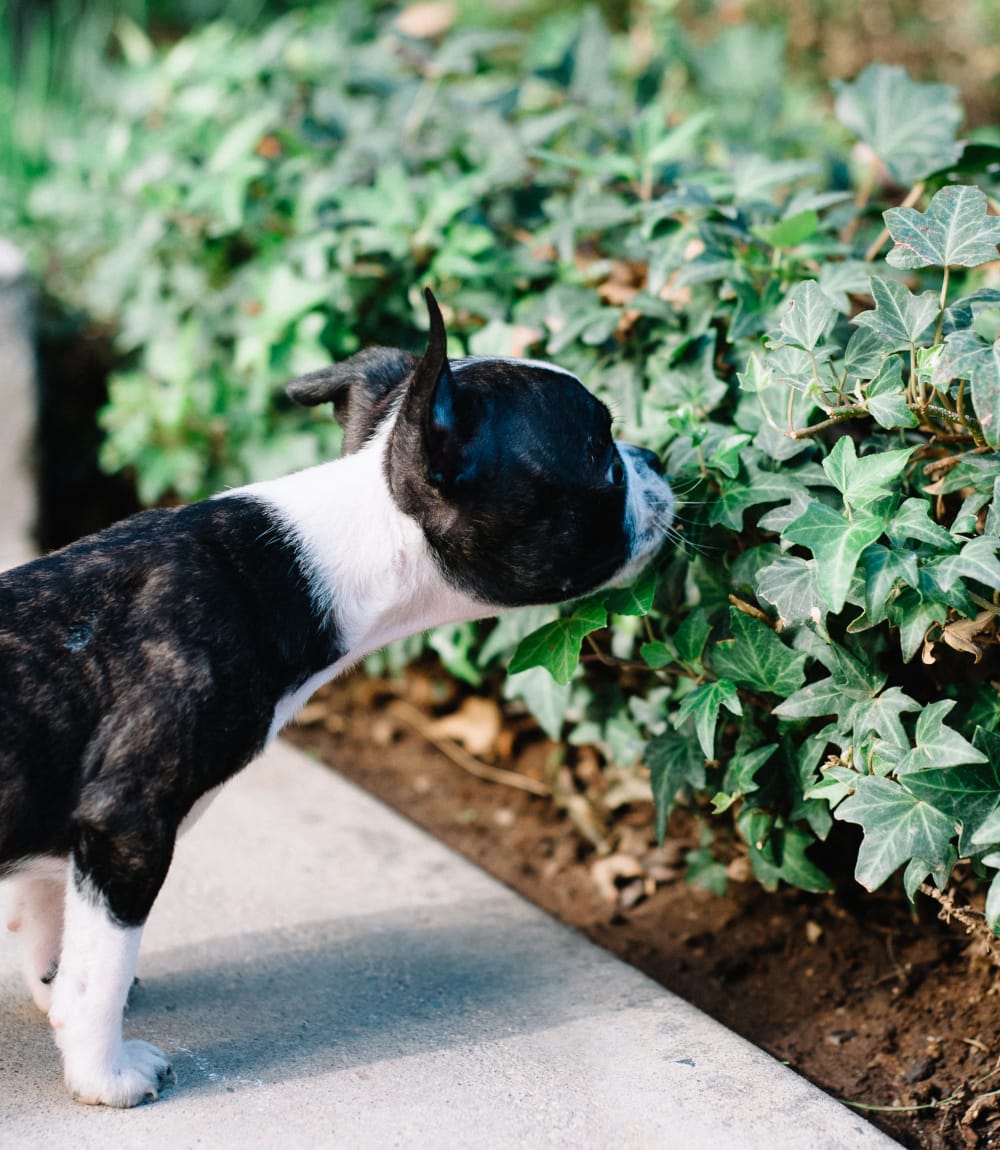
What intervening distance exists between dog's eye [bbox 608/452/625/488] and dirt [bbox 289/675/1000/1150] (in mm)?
1198

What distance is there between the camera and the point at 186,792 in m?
2.49

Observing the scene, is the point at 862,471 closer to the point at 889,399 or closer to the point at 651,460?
the point at 889,399

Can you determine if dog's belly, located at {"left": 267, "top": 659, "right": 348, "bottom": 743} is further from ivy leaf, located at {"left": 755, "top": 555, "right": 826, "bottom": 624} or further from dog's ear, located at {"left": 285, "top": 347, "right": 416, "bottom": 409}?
ivy leaf, located at {"left": 755, "top": 555, "right": 826, "bottom": 624}

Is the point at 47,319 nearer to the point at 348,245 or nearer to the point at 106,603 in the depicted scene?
the point at 348,245

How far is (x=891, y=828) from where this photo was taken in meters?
2.48

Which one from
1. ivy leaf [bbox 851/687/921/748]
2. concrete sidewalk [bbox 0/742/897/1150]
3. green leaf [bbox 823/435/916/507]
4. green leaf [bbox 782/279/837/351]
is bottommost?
concrete sidewalk [bbox 0/742/897/1150]

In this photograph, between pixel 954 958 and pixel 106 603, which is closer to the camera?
pixel 106 603

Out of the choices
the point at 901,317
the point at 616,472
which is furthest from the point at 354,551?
the point at 901,317

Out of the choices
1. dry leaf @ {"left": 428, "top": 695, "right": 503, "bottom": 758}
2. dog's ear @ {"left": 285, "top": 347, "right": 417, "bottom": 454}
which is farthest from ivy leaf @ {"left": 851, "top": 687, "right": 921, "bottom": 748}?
dry leaf @ {"left": 428, "top": 695, "right": 503, "bottom": 758}

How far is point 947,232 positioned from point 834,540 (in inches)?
25.6

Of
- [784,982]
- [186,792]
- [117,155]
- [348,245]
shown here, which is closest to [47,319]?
[117,155]

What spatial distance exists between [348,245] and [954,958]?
2.74 metres

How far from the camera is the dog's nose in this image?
117 inches

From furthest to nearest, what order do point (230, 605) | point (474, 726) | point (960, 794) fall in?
point (474, 726)
point (230, 605)
point (960, 794)
